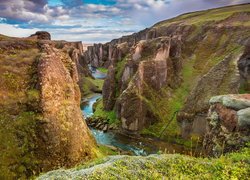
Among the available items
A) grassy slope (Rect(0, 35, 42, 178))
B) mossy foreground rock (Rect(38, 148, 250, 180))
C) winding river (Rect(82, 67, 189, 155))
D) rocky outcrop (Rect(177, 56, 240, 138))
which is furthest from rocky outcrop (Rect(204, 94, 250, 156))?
rocky outcrop (Rect(177, 56, 240, 138))

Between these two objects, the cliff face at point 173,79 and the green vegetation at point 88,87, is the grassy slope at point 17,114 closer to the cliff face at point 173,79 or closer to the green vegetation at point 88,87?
the cliff face at point 173,79

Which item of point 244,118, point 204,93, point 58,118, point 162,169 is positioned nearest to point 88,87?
point 204,93

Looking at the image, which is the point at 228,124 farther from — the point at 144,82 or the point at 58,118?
the point at 144,82

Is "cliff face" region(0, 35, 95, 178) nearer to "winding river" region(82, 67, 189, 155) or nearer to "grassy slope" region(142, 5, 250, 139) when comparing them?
"winding river" region(82, 67, 189, 155)

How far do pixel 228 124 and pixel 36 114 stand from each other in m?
23.3

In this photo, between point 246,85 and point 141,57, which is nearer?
point 246,85

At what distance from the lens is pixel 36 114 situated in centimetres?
3828

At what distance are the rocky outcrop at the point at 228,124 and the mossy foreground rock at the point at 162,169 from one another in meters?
6.17

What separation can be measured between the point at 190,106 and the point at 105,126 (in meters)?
25.8

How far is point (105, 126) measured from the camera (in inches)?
3460

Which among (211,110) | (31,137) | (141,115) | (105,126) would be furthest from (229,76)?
(31,137)

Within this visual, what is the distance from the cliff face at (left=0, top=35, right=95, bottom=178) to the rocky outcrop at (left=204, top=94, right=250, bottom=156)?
1855 centimetres

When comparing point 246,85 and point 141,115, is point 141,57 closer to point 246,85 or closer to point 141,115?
point 141,115

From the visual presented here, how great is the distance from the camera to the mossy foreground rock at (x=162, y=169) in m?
14.1
